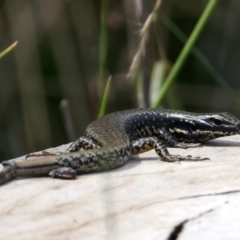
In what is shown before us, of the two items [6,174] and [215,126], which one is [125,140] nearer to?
[215,126]

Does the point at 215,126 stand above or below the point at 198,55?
below

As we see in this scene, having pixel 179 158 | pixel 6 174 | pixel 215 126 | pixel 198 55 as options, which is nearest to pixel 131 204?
pixel 6 174

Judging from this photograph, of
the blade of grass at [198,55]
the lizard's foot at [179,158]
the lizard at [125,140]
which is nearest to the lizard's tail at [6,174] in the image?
the lizard at [125,140]

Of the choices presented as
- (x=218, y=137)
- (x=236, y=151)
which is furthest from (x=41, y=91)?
(x=236, y=151)

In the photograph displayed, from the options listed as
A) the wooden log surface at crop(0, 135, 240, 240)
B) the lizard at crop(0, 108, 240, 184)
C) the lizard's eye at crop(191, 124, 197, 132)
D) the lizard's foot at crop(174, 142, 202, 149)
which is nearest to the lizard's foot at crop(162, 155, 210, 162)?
the lizard at crop(0, 108, 240, 184)

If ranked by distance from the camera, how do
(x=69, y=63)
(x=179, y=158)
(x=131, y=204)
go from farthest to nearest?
(x=69, y=63)
(x=179, y=158)
(x=131, y=204)

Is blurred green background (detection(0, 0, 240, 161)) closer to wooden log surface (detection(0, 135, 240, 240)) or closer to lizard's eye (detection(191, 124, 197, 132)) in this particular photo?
lizard's eye (detection(191, 124, 197, 132))

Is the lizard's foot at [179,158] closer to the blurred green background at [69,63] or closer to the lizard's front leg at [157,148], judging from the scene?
the lizard's front leg at [157,148]
